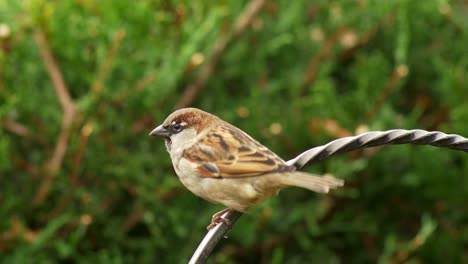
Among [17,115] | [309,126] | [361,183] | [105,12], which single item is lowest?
[361,183]

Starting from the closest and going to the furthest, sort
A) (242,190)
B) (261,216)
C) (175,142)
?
1. (242,190)
2. (175,142)
3. (261,216)

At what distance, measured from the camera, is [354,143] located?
84.4 inches

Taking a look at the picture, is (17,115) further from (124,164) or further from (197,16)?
(197,16)

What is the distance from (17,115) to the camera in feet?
13.2

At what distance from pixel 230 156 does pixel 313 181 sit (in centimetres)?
56

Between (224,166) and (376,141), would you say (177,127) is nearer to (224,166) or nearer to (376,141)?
(224,166)

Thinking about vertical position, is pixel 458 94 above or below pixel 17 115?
below

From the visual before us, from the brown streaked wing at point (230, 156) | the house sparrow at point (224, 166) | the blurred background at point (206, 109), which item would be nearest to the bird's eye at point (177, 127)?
the house sparrow at point (224, 166)

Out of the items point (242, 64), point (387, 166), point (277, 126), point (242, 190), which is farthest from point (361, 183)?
point (242, 190)

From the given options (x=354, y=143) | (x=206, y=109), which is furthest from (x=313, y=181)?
(x=206, y=109)

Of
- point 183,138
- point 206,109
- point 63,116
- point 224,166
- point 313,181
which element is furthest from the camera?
point 206,109

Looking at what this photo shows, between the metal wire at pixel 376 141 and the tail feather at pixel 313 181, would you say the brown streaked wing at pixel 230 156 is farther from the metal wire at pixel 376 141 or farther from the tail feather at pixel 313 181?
the metal wire at pixel 376 141

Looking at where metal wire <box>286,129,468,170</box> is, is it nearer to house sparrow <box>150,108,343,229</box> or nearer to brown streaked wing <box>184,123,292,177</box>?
house sparrow <box>150,108,343,229</box>

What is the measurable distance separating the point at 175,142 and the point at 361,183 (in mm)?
1685
